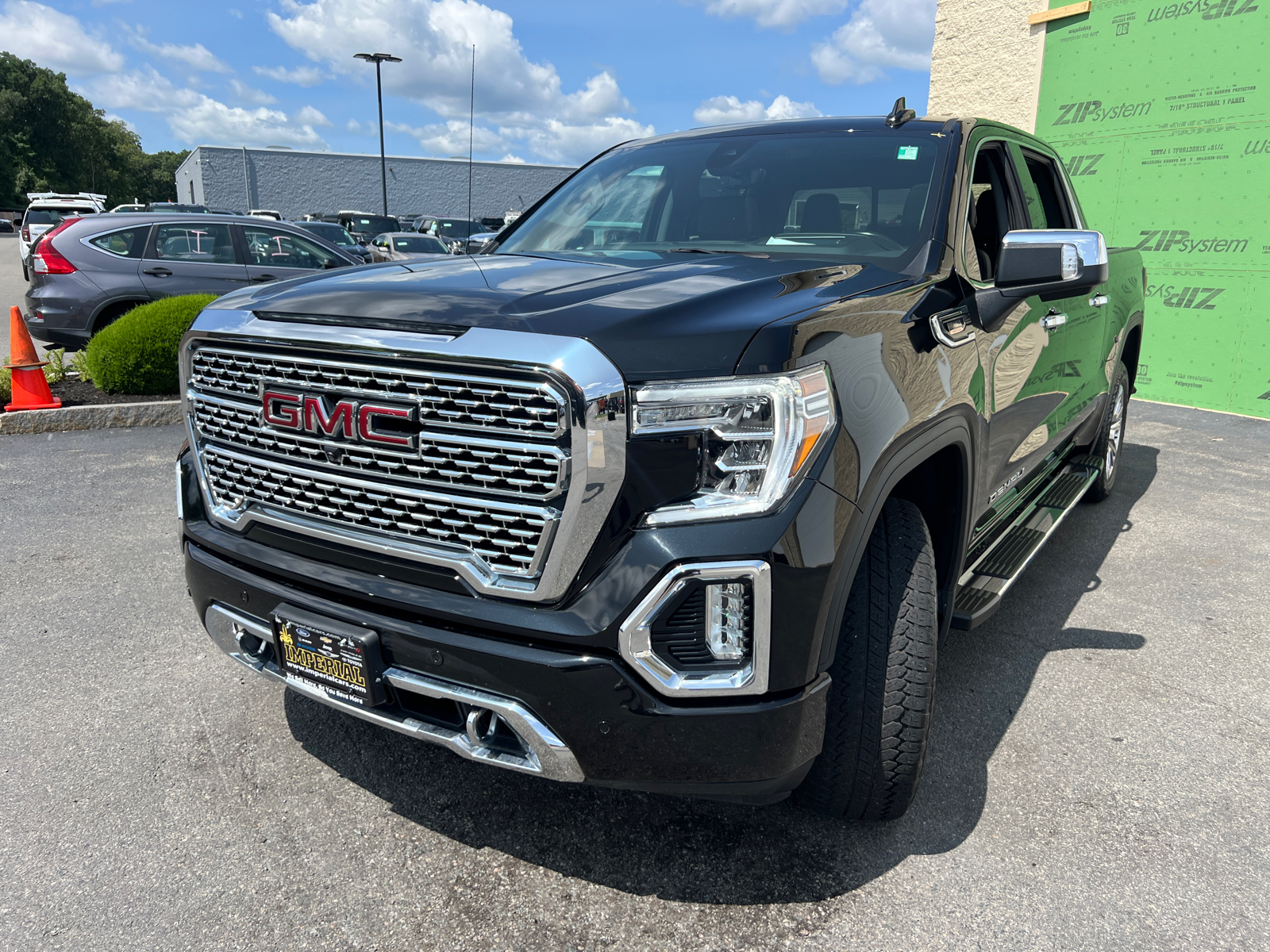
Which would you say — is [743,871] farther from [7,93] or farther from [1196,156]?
[7,93]

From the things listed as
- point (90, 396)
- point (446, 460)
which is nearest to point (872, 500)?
point (446, 460)

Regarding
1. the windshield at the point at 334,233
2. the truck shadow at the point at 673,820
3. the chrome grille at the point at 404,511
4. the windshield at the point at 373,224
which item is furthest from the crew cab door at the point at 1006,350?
the windshield at the point at 373,224

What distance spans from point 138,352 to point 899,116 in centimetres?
668

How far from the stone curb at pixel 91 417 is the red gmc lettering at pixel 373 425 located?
237 inches

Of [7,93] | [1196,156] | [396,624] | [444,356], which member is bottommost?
Result: [396,624]

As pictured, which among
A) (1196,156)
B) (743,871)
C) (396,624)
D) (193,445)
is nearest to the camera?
(396,624)

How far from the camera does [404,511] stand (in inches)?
79.5

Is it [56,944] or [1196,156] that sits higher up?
[1196,156]

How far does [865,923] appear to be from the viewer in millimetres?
2104

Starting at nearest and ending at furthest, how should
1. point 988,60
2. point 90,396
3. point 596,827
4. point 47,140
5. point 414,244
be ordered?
point 596,827 → point 90,396 → point 988,60 → point 414,244 → point 47,140

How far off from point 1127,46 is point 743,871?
1052 cm

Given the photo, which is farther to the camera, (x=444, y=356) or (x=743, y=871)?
(x=743, y=871)

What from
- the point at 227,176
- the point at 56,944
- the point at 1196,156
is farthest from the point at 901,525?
the point at 227,176

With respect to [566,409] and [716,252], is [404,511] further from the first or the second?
[716,252]
